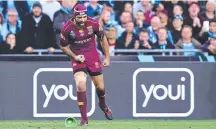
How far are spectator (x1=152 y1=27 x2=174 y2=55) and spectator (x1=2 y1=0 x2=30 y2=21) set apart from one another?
301 cm

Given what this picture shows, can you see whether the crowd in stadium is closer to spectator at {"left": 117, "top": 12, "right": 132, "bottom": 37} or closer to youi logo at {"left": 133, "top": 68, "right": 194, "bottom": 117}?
spectator at {"left": 117, "top": 12, "right": 132, "bottom": 37}

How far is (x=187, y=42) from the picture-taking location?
43.6ft

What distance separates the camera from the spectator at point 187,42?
520 inches

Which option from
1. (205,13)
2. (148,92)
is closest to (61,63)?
(148,92)

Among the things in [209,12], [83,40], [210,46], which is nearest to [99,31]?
[83,40]

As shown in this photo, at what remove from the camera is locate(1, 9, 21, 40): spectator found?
42.5 feet

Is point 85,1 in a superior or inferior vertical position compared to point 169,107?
superior

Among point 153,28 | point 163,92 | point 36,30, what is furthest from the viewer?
point 153,28

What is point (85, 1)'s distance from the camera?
44.6 feet

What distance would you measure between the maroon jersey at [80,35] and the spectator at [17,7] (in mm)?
3350

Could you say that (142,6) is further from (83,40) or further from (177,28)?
(83,40)

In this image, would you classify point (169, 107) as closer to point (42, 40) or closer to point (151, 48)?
point (151, 48)

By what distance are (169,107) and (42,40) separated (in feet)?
10.6

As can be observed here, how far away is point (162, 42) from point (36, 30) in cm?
286
